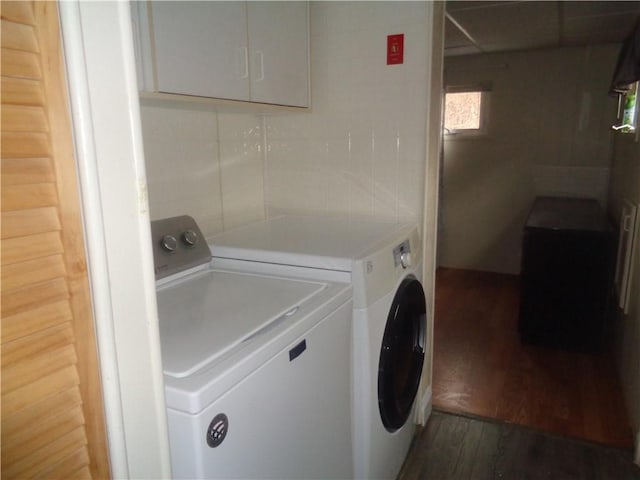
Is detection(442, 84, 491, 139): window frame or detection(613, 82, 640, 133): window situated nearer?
detection(613, 82, 640, 133): window

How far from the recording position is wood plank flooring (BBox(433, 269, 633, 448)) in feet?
7.10

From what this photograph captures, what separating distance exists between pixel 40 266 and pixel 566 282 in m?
2.96

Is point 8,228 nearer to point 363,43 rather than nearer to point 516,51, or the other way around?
point 363,43

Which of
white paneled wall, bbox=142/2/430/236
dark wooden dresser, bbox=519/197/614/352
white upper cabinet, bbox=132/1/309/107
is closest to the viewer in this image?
white upper cabinet, bbox=132/1/309/107

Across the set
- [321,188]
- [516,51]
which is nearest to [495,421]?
[321,188]

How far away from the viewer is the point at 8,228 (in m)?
0.47

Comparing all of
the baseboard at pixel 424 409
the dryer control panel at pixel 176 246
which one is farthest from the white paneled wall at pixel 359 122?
the baseboard at pixel 424 409

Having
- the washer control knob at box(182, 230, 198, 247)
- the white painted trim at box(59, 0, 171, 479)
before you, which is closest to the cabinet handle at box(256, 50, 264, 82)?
the washer control knob at box(182, 230, 198, 247)

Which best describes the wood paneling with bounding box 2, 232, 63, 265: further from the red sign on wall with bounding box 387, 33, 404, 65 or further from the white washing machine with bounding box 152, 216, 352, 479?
the red sign on wall with bounding box 387, 33, 404, 65

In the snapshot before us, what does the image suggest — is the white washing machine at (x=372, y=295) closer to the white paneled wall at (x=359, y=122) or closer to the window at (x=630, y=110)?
the white paneled wall at (x=359, y=122)

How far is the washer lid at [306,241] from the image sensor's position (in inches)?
57.3

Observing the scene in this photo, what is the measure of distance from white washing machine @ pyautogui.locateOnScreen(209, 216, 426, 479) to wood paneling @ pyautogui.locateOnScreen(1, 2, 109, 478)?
0.92m

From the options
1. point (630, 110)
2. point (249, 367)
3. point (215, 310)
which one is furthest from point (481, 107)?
point (249, 367)

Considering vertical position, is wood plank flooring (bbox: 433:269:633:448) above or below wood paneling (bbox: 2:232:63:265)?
below
